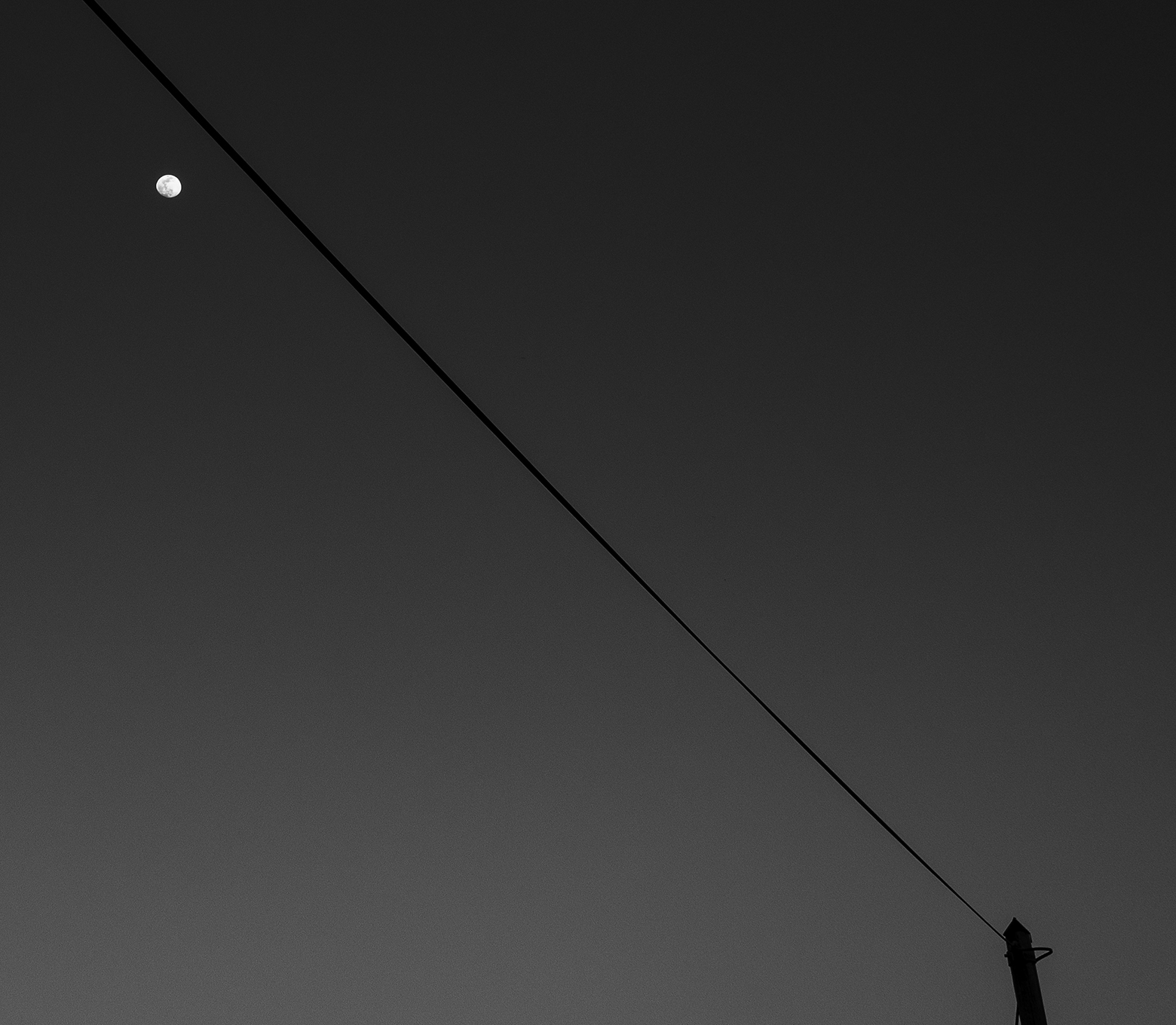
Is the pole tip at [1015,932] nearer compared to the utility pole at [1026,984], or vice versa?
the utility pole at [1026,984]

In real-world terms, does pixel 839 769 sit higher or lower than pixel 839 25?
lower

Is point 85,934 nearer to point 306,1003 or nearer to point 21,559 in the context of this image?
point 306,1003

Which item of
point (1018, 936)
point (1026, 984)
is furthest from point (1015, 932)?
point (1026, 984)

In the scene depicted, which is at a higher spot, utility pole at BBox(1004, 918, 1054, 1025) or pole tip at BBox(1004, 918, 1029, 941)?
pole tip at BBox(1004, 918, 1029, 941)

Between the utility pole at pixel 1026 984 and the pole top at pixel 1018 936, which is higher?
the pole top at pixel 1018 936

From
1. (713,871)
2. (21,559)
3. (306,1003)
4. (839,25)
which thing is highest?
(839,25)

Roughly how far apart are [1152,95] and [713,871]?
18.4ft

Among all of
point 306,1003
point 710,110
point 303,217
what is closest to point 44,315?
point 303,217

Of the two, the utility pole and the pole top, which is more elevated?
the pole top

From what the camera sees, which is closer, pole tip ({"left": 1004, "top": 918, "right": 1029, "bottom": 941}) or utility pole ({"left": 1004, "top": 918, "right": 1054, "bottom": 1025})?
utility pole ({"left": 1004, "top": 918, "right": 1054, "bottom": 1025})

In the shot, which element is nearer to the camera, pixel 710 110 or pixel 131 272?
pixel 710 110

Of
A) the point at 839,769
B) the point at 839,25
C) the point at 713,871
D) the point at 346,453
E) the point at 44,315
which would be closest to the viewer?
the point at 839,25

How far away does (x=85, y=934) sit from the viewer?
28.8 ft

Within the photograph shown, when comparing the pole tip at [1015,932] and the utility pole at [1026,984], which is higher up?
the pole tip at [1015,932]
